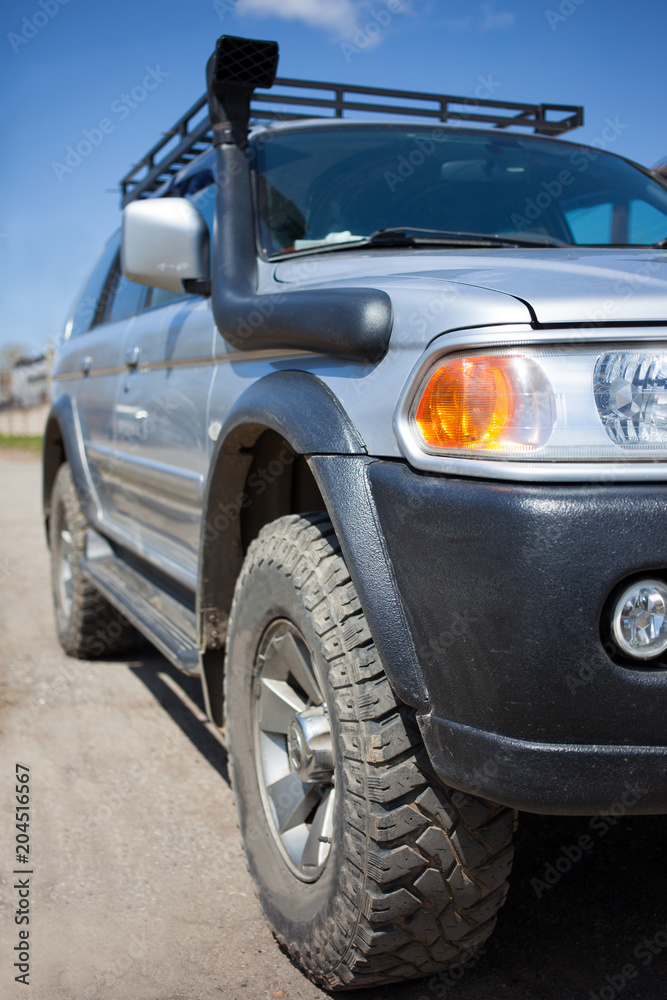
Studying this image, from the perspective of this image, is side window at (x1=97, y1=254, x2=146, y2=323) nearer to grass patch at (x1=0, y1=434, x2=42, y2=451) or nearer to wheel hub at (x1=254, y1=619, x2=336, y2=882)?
wheel hub at (x1=254, y1=619, x2=336, y2=882)

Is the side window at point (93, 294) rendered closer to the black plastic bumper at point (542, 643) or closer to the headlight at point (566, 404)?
the headlight at point (566, 404)

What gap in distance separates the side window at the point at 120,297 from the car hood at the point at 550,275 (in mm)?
1751

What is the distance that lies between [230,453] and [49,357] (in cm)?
1960

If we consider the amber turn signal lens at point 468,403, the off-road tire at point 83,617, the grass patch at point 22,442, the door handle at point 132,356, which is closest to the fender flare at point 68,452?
the off-road tire at point 83,617

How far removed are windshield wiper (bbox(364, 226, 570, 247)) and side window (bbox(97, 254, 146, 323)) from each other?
5.12 feet

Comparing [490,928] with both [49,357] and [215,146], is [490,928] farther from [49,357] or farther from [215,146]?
[49,357]

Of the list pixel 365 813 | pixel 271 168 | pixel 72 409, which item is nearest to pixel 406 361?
pixel 365 813

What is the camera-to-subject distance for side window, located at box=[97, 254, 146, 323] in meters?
3.63

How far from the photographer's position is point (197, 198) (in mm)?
2965

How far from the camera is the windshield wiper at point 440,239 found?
2168 mm

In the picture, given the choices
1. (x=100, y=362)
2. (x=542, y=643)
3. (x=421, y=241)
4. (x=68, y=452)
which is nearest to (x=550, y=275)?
(x=542, y=643)

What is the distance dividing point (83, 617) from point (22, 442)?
18.0 meters

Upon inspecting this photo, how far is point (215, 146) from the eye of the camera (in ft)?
8.01

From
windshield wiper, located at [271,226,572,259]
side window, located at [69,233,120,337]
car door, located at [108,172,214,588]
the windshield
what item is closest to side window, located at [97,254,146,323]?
side window, located at [69,233,120,337]
